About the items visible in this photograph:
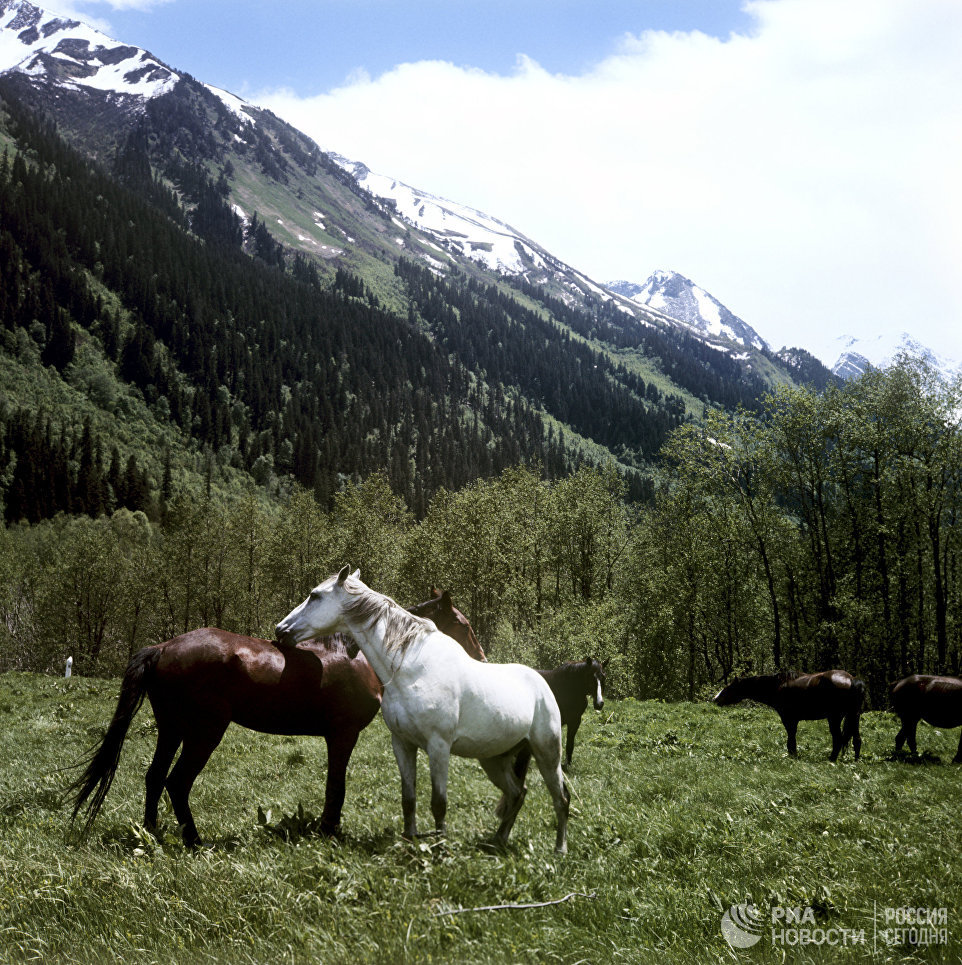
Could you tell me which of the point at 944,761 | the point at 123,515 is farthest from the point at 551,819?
the point at 123,515

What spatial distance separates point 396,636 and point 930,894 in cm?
588

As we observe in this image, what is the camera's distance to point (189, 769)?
746cm

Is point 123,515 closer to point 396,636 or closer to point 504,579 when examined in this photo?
point 504,579

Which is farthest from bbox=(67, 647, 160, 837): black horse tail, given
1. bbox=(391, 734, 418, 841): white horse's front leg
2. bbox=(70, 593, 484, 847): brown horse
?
bbox=(391, 734, 418, 841): white horse's front leg

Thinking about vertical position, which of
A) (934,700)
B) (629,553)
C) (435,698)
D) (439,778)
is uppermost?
(435,698)

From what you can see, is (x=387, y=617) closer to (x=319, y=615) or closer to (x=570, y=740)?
(x=319, y=615)

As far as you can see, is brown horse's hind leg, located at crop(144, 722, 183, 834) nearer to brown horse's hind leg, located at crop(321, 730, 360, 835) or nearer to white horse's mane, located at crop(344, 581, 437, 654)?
brown horse's hind leg, located at crop(321, 730, 360, 835)

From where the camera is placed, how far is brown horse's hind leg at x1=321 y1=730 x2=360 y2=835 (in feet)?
25.4

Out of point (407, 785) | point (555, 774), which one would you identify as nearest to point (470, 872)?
point (407, 785)

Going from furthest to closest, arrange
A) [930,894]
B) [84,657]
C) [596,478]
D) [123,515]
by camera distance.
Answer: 1. [123,515]
2. [84,657]
3. [596,478]
4. [930,894]

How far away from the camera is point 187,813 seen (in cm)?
742

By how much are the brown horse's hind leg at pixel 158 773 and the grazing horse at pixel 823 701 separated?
1433 cm

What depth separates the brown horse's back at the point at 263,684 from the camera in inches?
297

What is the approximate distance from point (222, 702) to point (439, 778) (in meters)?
2.89
